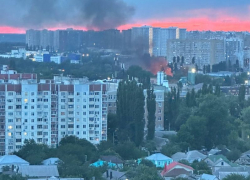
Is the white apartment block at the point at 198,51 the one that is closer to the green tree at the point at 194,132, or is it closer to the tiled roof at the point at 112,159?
the green tree at the point at 194,132

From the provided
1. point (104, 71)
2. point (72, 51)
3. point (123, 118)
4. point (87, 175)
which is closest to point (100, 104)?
point (123, 118)

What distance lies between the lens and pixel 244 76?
30.9 m

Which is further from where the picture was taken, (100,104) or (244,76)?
(244,76)

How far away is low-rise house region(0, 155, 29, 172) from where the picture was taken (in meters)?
12.2

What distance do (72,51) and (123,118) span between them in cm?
2588

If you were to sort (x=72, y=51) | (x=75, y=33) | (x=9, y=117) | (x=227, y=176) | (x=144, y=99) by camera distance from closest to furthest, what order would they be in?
(x=227, y=176), (x=9, y=117), (x=144, y=99), (x=75, y=33), (x=72, y=51)

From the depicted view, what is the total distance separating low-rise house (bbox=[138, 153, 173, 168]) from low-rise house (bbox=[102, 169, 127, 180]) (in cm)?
134

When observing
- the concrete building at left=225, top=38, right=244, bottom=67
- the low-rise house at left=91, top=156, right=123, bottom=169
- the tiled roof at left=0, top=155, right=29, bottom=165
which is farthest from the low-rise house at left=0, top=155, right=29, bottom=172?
the concrete building at left=225, top=38, right=244, bottom=67

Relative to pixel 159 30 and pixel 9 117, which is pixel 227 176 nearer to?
pixel 9 117

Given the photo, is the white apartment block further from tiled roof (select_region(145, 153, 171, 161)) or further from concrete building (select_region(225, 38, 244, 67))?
tiled roof (select_region(145, 153, 171, 161))

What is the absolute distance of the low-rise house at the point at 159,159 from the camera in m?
12.9

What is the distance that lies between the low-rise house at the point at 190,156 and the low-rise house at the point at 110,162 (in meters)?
1.01

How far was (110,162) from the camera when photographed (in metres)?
12.7

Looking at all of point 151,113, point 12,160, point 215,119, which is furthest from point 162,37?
point 12,160
